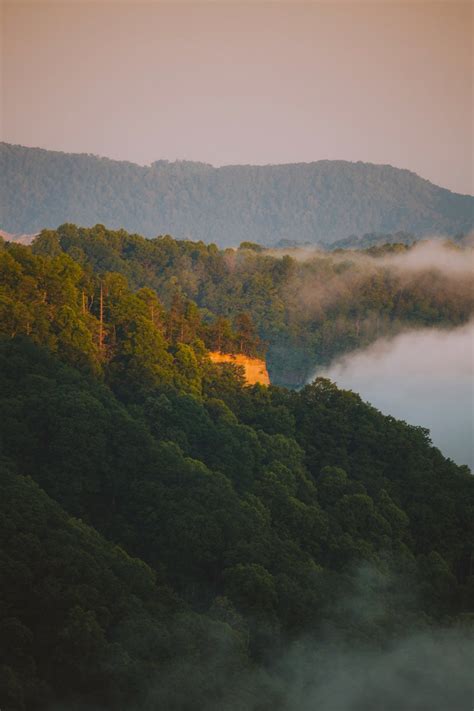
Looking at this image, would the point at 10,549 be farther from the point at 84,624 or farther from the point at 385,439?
the point at 385,439

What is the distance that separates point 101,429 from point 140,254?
260ft

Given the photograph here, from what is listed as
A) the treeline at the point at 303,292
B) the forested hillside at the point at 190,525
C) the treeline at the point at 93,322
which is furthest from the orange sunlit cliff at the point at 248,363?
the treeline at the point at 303,292

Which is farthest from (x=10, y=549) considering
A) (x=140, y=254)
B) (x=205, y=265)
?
(x=205, y=265)

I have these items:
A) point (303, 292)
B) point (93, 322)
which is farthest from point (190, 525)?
point (303, 292)

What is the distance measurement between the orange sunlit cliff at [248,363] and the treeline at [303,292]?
156ft

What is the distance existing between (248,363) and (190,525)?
99.6 feet

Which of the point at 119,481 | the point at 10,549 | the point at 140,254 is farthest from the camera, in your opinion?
the point at 140,254

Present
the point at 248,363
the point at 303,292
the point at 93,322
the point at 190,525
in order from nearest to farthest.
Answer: the point at 190,525
the point at 93,322
the point at 248,363
the point at 303,292

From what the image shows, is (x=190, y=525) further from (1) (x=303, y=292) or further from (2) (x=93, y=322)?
(1) (x=303, y=292)

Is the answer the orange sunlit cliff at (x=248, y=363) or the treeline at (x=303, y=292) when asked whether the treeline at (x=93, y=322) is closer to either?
the orange sunlit cliff at (x=248, y=363)

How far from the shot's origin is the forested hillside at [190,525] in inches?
1035

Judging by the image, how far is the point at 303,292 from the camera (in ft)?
445

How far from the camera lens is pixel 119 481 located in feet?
123

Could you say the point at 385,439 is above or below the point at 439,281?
below
